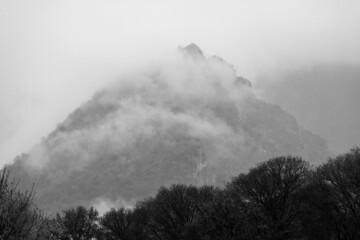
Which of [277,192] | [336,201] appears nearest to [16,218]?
[336,201]

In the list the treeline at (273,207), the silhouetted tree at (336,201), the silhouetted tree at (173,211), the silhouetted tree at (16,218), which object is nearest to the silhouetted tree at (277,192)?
the treeline at (273,207)

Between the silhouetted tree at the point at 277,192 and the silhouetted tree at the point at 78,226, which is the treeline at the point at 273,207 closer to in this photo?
the silhouetted tree at the point at 277,192

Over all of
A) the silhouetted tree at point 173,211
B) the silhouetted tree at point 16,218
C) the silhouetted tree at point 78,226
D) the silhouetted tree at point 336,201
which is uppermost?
the silhouetted tree at point 78,226

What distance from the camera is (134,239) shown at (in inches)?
3681

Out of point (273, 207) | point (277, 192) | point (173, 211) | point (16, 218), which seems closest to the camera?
point (16, 218)

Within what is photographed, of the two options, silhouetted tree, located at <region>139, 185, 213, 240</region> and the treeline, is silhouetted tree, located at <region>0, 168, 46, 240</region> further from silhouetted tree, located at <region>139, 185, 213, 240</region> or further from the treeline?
silhouetted tree, located at <region>139, 185, 213, 240</region>

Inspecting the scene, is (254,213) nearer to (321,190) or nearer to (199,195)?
(321,190)

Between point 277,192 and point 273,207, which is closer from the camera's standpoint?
point 273,207

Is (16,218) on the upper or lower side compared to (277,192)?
lower

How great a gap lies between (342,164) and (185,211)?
32682mm

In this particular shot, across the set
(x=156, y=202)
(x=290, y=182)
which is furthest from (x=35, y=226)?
(x=156, y=202)

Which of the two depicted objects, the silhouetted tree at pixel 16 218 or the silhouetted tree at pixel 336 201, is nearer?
the silhouetted tree at pixel 16 218

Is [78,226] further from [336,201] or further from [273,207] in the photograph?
[336,201]

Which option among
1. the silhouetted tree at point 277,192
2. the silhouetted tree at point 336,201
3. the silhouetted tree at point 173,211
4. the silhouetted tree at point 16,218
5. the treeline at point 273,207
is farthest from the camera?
the silhouetted tree at point 173,211
